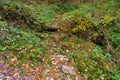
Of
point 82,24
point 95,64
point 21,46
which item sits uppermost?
point 82,24

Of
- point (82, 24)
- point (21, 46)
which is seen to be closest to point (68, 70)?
point (21, 46)

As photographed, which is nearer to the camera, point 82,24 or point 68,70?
point 68,70

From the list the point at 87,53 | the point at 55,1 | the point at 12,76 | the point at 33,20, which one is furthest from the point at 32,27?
the point at 55,1

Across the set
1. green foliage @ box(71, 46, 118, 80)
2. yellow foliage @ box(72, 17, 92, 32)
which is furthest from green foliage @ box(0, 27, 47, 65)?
yellow foliage @ box(72, 17, 92, 32)

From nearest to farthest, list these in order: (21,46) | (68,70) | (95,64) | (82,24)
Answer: (68,70) → (21,46) → (95,64) → (82,24)

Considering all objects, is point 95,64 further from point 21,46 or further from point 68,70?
point 21,46

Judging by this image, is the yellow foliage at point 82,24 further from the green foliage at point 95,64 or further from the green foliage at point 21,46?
the green foliage at point 21,46

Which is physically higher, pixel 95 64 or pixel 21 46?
pixel 21 46

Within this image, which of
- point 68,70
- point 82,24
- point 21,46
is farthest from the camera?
point 82,24

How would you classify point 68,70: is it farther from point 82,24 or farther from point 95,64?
point 82,24

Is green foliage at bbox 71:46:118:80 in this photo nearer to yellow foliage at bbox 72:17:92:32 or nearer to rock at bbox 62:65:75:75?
rock at bbox 62:65:75:75

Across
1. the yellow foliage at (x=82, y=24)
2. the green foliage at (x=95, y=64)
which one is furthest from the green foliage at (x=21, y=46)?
the yellow foliage at (x=82, y=24)

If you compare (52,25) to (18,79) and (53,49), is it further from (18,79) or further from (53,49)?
(18,79)

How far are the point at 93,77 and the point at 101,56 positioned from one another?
100 centimetres
